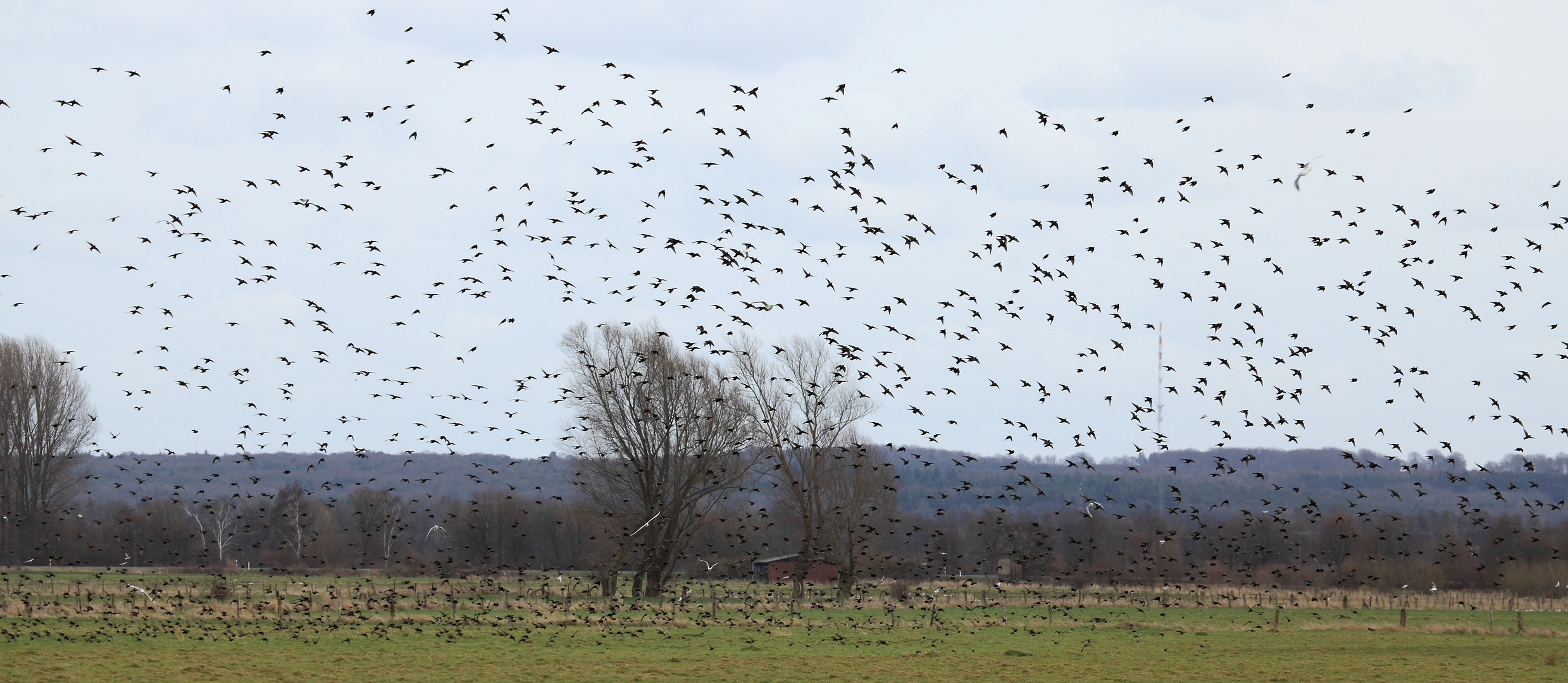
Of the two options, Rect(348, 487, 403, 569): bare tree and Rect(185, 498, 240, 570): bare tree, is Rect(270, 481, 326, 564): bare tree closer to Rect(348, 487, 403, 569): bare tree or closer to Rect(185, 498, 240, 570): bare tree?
Rect(348, 487, 403, 569): bare tree

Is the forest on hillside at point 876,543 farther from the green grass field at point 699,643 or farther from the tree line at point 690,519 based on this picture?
the green grass field at point 699,643

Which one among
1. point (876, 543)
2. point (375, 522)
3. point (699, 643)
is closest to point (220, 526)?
point (375, 522)

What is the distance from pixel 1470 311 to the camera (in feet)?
104

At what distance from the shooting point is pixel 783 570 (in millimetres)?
88438

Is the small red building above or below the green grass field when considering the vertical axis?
below

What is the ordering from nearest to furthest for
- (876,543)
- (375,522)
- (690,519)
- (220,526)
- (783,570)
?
(690,519), (783,570), (220,526), (876,543), (375,522)

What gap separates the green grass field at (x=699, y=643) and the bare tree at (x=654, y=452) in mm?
5001

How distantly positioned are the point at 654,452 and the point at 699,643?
2183cm

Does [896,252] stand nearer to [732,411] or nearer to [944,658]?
[944,658]

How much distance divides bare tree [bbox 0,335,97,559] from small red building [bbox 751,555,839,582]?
46.2 m

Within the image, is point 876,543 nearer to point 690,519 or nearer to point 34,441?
point 690,519

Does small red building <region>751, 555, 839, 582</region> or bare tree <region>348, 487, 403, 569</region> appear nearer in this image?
small red building <region>751, 555, 839, 582</region>

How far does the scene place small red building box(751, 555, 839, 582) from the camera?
89250 mm

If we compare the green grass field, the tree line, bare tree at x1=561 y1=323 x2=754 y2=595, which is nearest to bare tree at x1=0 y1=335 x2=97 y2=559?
the tree line
